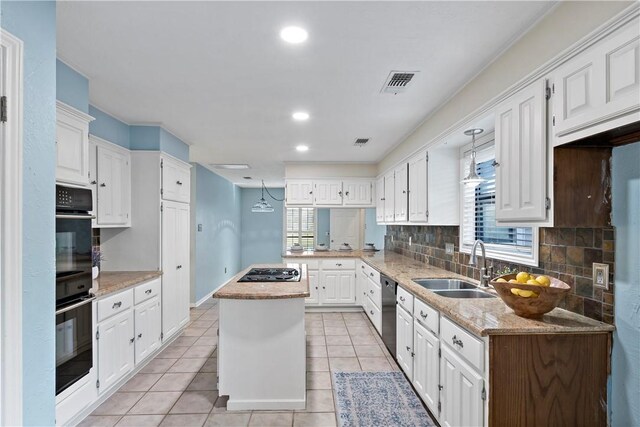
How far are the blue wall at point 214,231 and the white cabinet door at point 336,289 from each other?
7.34ft

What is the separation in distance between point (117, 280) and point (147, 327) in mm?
621

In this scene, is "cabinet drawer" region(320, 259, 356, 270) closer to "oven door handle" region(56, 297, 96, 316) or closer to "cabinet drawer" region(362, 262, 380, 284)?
"cabinet drawer" region(362, 262, 380, 284)

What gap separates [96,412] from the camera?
8.30 feet

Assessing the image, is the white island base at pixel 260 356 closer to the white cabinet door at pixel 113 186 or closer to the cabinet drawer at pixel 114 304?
the cabinet drawer at pixel 114 304

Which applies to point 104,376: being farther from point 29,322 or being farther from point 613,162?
point 613,162

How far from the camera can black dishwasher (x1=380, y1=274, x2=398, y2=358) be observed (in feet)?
10.8

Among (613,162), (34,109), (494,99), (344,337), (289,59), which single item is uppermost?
(289,59)

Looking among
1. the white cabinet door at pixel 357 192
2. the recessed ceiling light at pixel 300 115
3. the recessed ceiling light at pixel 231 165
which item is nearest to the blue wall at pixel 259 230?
the recessed ceiling light at pixel 231 165

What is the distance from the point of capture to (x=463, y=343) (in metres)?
1.81

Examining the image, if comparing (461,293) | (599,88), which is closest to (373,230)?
(461,293)

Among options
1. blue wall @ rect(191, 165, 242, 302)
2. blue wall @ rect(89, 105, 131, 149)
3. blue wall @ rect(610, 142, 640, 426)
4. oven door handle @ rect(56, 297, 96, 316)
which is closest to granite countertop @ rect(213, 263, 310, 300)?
oven door handle @ rect(56, 297, 96, 316)

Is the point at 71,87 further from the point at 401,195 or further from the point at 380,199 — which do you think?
the point at 380,199

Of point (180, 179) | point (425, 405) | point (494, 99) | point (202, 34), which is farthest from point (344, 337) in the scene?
point (202, 34)

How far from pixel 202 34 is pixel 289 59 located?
545mm
